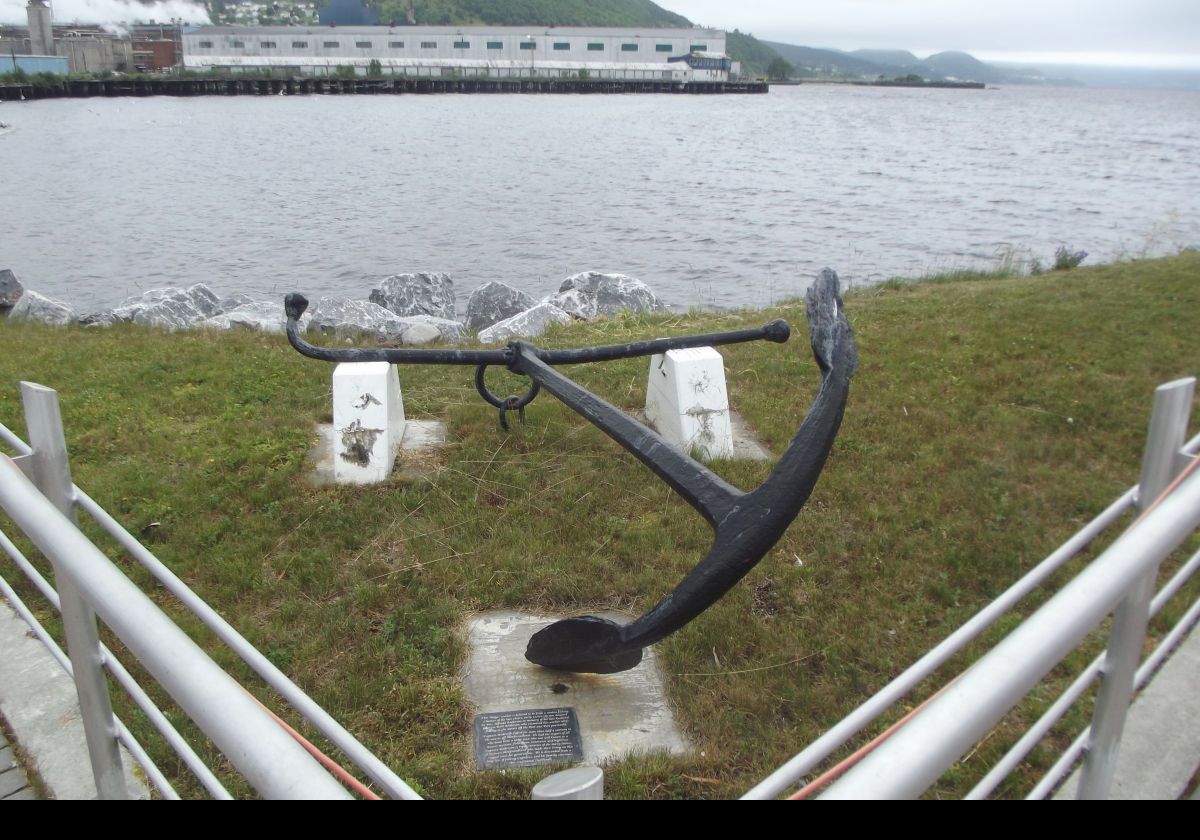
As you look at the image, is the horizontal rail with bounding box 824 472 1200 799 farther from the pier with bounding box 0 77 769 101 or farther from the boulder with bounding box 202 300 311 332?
the pier with bounding box 0 77 769 101

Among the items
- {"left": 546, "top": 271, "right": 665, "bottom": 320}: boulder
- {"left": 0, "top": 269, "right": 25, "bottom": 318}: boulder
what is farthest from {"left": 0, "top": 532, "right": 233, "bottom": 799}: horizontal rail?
{"left": 0, "top": 269, "right": 25, "bottom": 318}: boulder

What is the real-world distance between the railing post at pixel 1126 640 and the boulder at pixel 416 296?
9990mm

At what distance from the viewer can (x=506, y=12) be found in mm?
116688

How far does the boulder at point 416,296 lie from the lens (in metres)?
11.2

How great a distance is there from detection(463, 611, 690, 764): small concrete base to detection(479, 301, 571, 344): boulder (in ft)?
18.2

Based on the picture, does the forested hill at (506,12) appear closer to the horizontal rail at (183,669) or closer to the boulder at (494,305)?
the boulder at (494,305)

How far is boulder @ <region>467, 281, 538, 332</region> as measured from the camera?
1083 centimetres

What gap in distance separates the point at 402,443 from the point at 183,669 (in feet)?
13.5

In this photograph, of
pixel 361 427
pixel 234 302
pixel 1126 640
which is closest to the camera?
pixel 1126 640

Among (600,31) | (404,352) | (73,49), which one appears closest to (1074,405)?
(404,352)

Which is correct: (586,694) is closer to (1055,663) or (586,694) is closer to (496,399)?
(496,399)

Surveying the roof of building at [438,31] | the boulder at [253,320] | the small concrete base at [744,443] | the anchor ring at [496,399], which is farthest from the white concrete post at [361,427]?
the roof of building at [438,31]

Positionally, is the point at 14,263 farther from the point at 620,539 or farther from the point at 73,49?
the point at 73,49

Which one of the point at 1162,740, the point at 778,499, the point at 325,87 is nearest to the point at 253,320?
the point at 778,499
